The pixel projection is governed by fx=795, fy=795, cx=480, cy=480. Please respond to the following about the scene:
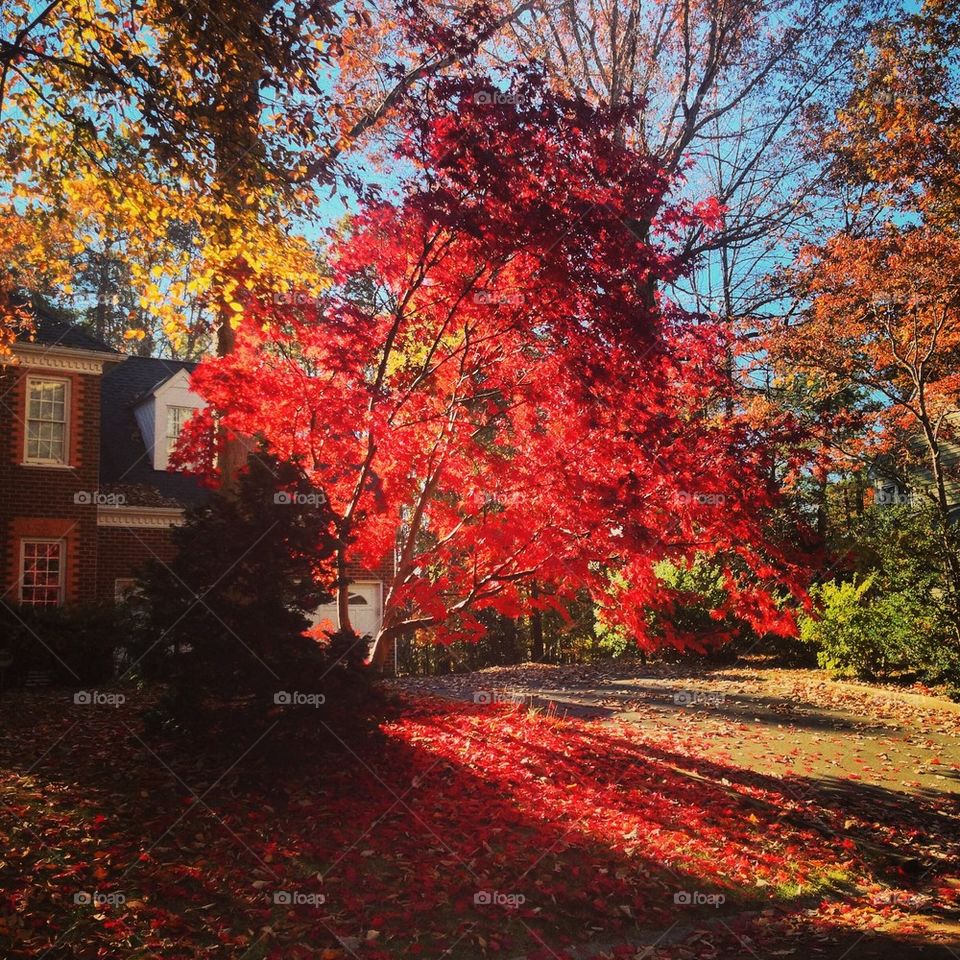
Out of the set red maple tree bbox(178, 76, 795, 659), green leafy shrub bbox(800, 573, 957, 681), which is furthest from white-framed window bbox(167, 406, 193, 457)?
green leafy shrub bbox(800, 573, 957, 681)

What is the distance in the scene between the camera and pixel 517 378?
27.9 ft

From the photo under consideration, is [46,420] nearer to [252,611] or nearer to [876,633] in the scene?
[252,611]

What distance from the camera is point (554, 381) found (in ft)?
26.6

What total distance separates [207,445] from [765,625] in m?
6.90

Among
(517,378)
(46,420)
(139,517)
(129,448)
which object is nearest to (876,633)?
(517,378)

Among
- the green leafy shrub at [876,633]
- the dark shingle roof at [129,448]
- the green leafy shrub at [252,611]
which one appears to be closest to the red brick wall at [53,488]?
the dark shingle roof at [129,448]

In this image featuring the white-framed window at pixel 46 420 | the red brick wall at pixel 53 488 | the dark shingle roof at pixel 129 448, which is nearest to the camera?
the red brick wall at pixel 53 488

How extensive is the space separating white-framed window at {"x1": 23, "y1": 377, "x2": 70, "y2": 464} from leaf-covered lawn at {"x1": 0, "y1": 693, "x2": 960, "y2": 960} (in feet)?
28.4

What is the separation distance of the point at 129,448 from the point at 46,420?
10.6 ft

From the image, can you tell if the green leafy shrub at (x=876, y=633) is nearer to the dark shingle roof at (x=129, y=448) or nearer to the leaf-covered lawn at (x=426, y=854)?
the leaf-covered lawn at (x=426, y=854)

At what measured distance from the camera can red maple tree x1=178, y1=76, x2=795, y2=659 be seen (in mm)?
7570

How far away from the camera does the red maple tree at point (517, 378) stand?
7570 mm

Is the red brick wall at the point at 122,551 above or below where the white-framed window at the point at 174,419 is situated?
below

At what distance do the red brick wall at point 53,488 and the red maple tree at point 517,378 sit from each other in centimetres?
907
